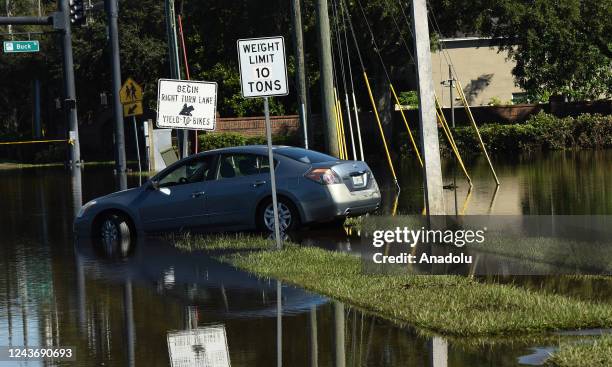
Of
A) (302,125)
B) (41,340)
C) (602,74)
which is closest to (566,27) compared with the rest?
→ (602,74)

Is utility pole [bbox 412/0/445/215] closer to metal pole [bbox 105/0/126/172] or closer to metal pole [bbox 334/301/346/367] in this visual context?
metal pole [bbox 334/301/346/367]

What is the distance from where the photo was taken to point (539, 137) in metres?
45.8

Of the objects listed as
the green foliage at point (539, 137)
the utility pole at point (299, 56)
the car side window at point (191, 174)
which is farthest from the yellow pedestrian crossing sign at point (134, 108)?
the car side window at point (191, 174)

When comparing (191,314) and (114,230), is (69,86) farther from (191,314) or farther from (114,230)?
(191,314)

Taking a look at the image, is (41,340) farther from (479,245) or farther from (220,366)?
(479,245)

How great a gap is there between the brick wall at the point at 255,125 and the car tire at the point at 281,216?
33.1 m

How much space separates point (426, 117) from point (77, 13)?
94.2 feet

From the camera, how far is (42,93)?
71.6m

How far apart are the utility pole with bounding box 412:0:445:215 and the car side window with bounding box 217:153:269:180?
402 centimetres

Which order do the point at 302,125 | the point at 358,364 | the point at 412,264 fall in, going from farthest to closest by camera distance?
the point at 302,125 → the point at 412,264 → the point at 358,364

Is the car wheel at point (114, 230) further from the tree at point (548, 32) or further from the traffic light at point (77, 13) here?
the tree at point (548, 32)

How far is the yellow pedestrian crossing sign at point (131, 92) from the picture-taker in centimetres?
3384

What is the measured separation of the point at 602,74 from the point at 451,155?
15758 millimetres

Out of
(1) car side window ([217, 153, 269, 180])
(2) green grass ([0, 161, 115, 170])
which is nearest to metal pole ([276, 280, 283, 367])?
(1) car side window ([217, 153, 269, 180])
